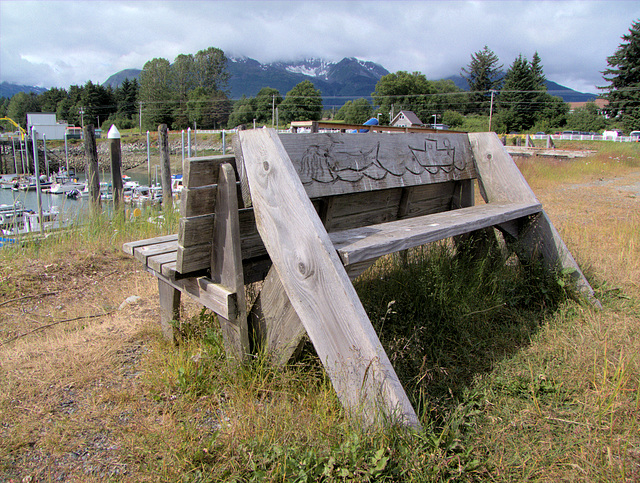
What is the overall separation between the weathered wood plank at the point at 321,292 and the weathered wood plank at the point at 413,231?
14cm

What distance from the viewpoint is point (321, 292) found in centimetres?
174

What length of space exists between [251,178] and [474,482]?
1555mm

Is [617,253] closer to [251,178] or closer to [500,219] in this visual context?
[500,219]

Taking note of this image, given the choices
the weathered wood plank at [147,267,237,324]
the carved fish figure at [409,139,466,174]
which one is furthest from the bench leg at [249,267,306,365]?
the carved fish figure at [409,139,466,174]

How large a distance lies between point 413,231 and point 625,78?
232 feet

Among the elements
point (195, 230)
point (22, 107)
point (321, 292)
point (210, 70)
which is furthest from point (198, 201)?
point (22, 107)

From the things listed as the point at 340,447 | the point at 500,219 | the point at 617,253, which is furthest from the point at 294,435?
the point at 617,253

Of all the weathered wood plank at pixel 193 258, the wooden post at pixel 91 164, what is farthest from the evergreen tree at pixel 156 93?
the weathered wood plank at pixel 193 258

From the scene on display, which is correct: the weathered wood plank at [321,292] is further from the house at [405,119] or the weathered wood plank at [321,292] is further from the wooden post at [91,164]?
the house at [405,119]

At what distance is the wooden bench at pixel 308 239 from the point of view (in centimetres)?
169

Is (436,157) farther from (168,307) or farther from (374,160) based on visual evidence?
(168,307)

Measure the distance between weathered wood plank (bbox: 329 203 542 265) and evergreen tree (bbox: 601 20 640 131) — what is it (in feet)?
208

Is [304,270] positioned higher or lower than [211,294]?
higher

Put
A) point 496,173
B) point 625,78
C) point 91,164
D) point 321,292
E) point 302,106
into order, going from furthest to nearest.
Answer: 1. point 302,106
2. point 625,78
3. point 91,164
4. point 496,173
5. point 321,292
